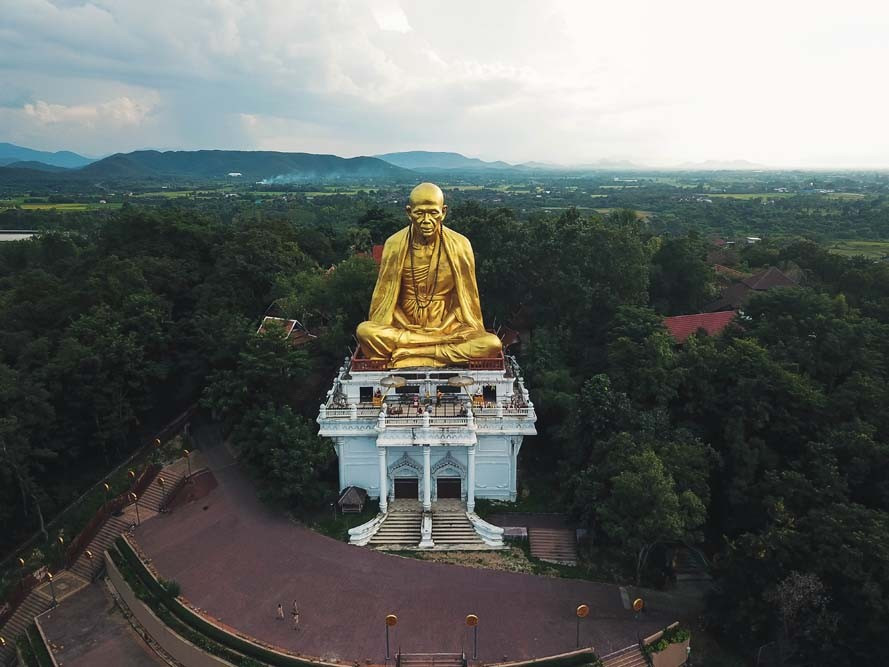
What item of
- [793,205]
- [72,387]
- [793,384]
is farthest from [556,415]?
[793,205]

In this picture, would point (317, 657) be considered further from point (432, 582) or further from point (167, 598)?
point (167, 598)

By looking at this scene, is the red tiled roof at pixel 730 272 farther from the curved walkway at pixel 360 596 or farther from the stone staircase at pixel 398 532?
the curved walkway at pixel 360 596

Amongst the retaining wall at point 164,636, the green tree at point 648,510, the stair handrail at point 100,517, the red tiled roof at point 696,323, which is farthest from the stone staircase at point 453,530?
the red tiled roof at point 696,323

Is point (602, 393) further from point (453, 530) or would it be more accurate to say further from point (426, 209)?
point (426, 209)

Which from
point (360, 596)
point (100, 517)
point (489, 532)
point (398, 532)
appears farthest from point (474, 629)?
point (100, 517)

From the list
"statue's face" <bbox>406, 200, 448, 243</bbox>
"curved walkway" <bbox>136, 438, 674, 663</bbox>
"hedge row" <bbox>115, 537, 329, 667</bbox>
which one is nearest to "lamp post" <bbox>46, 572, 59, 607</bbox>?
"hedge row" <bbox>115, 537, 329, 667</bbox>

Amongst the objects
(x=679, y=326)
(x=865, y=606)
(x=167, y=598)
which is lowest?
(x=167, y=598)

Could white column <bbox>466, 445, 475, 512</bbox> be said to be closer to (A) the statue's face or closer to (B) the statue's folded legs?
(B) the statue's folded legs
